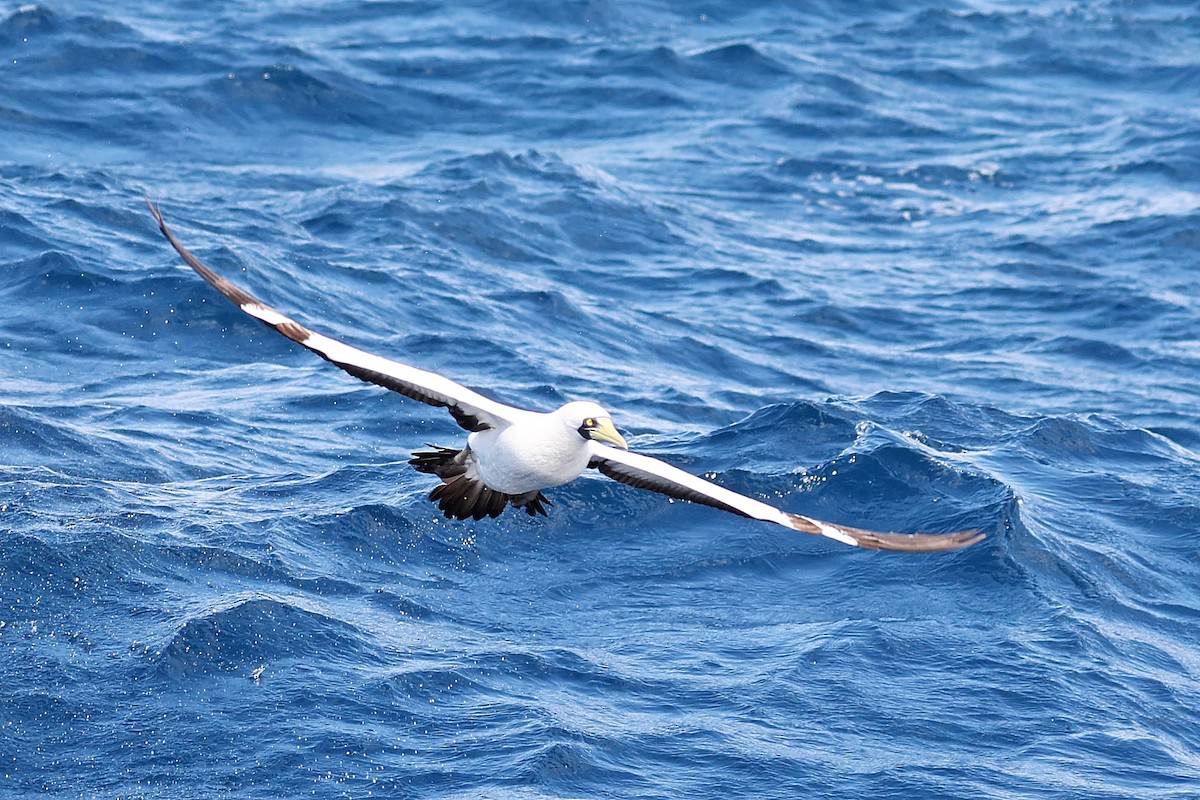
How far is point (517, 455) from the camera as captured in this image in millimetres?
10281

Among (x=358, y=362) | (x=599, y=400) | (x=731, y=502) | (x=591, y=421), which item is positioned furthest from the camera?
(x=599, y=400)

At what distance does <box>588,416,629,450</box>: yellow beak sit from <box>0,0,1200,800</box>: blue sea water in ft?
8.48

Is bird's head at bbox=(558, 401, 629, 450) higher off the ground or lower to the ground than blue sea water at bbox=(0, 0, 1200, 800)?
higher

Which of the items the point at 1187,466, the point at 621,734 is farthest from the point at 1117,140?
the point at 621,734

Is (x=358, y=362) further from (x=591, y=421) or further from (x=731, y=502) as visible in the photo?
(x=731, y=502)

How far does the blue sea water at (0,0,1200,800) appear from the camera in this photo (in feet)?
39.2

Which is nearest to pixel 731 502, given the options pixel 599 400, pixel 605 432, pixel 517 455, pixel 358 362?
pixel 605 432

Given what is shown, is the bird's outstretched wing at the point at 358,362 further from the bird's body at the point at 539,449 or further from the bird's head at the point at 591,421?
the bird's head at the point at 591,421

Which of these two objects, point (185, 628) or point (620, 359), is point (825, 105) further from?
point (185, 628)

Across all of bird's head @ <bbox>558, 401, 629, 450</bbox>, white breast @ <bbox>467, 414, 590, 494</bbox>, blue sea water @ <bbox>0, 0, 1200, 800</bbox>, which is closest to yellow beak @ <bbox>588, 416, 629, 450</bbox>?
bird's head @ <bbox>558, 401, 629, 450</bbox>

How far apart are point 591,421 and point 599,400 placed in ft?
24.2

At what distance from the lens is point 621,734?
11.9 metres

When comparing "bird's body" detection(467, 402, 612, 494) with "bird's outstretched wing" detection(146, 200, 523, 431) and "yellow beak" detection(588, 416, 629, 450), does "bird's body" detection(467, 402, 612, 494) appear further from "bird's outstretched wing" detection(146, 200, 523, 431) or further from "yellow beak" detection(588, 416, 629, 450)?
"bird's outstretched wing" detection(146, 200, 523, 431)

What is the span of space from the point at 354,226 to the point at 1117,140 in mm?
12966
